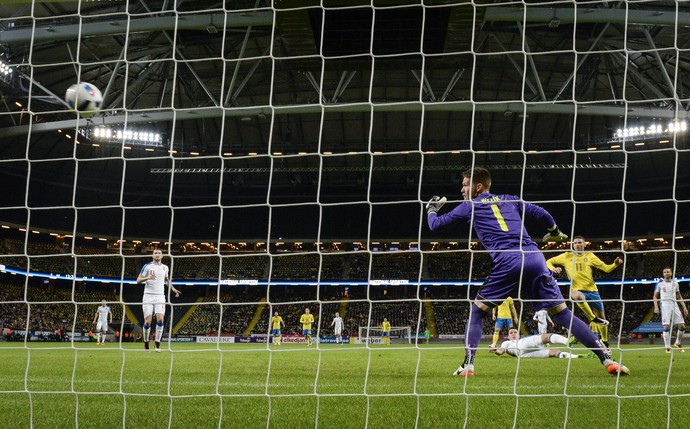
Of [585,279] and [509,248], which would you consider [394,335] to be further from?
[509,248]

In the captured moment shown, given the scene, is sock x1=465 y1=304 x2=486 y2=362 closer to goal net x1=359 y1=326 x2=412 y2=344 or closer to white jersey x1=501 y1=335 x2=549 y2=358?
white jersey x1=501 y1=335 x2=549 y2=358

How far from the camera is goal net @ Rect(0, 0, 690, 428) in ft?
21.7

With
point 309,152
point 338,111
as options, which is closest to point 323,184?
point 309,152

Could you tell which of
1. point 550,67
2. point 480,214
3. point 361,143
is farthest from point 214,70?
point 480,214

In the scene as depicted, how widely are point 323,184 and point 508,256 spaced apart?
99.3 feet

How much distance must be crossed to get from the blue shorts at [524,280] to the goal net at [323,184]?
279mm

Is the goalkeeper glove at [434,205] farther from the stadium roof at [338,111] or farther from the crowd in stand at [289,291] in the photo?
the crowd in stand at [289,291]

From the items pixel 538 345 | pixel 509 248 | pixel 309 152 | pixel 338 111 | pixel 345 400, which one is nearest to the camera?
pixel 345 400

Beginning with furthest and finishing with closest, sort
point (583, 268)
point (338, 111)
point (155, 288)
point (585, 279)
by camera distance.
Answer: point (338, 111) < point (155, 288) < point (583, 268) < point (585, 279)

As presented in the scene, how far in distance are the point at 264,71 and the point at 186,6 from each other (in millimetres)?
6028

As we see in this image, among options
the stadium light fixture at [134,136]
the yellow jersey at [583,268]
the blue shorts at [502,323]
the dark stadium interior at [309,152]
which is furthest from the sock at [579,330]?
the stadium light fixture at [134,136]

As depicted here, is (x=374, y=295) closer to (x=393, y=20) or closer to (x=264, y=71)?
(x=264, y=71)


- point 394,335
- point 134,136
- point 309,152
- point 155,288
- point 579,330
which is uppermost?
point 309,152

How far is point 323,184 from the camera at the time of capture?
36.6 metres
